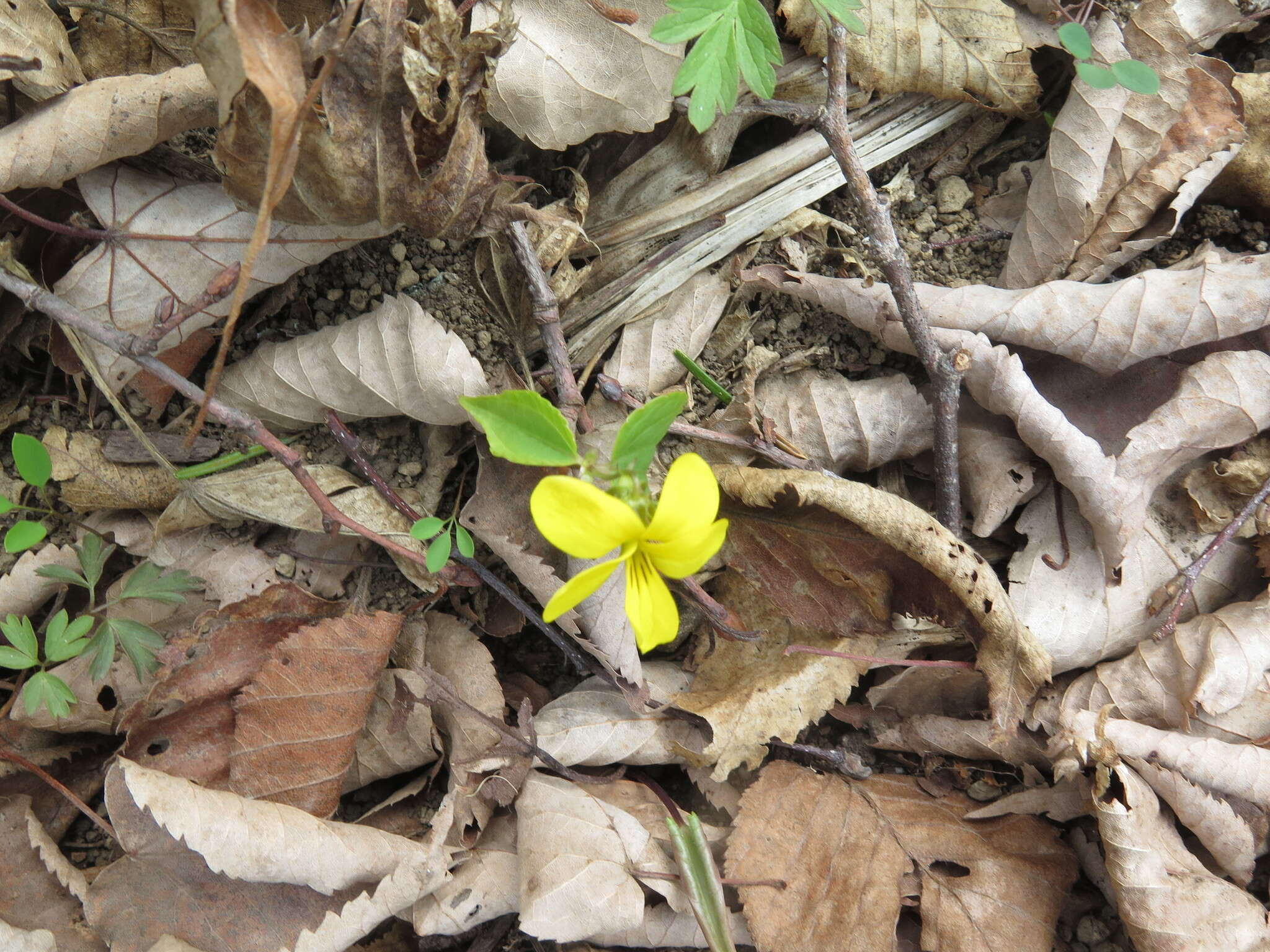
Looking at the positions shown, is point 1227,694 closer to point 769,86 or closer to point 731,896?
point 731,896

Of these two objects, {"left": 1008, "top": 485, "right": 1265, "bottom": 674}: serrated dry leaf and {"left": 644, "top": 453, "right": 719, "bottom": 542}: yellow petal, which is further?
{"left": 1008, "top": 485, "right": 1265, "bottom": 674}: serrated dry leaf

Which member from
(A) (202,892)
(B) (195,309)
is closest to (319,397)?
(B) (195,309)

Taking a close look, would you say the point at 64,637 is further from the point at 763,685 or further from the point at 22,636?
the point at 763,685

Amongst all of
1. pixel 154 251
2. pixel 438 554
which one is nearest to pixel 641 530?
pixel 438 554

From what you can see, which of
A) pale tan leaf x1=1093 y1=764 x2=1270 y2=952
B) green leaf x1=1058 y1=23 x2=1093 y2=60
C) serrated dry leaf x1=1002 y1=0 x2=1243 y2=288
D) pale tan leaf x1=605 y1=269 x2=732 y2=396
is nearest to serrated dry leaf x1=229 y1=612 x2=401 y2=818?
pale tan leaf x1=605 y1=269 x2=732 y2=396

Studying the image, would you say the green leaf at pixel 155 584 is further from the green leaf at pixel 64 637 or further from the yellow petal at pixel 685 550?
the yellow petal at pixel 685 550

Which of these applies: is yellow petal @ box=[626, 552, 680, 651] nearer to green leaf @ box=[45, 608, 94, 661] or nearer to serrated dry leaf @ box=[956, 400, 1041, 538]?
serrated dry leaf @ box=[956, 400, 1041, 538]
